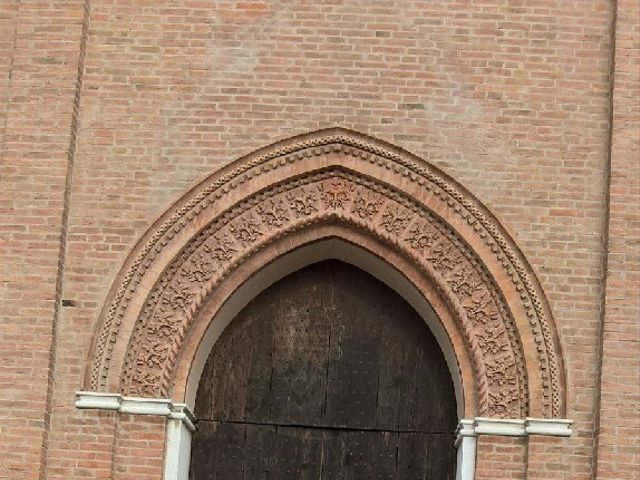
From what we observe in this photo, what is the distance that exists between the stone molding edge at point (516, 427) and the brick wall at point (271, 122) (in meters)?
0.21

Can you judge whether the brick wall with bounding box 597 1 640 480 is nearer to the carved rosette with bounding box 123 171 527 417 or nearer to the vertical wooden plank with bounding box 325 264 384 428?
the carved rosette with bounding box 123 171 527 417

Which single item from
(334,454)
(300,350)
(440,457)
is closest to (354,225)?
(300,350)

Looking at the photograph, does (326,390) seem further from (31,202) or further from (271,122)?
(31,202)

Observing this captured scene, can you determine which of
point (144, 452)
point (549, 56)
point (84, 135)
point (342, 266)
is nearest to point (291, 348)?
point (342, 266)

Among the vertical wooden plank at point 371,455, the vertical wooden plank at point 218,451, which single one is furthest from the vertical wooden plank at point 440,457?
the vertical wooden plank at point 218,451

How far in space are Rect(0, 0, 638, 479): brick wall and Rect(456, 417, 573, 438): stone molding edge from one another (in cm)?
21

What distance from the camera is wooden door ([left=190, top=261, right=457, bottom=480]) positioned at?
1116 cm

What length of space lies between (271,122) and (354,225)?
99cm

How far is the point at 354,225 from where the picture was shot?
1097cm

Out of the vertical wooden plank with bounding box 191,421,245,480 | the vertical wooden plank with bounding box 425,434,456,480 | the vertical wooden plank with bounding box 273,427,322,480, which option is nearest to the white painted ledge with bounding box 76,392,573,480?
the vertical wooden plank with bounding box 425,434,456,480

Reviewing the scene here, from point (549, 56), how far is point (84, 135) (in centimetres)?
355

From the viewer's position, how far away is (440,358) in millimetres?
11312

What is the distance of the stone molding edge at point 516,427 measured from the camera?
10383 millimetres

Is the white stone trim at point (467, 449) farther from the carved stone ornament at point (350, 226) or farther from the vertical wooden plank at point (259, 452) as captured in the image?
the vertical wooden plank at point (259, 452)
